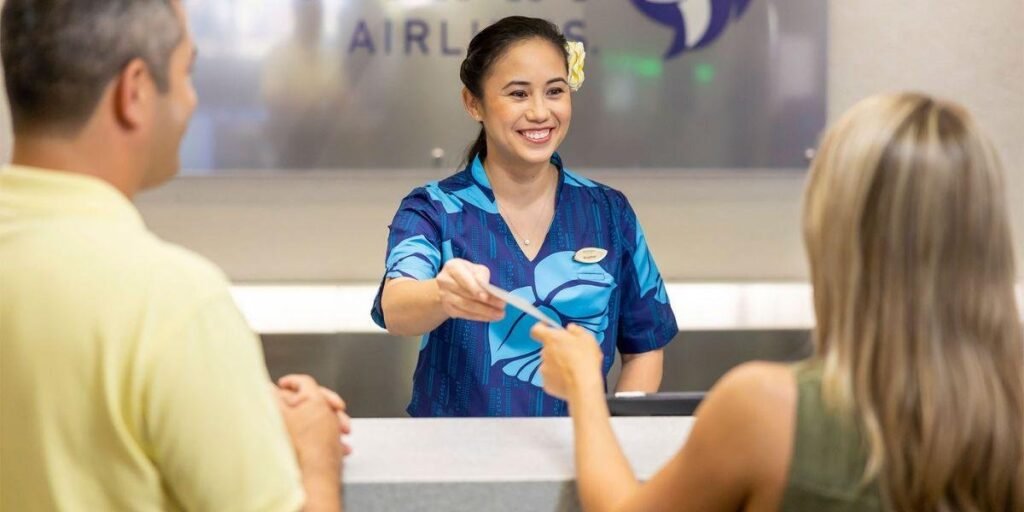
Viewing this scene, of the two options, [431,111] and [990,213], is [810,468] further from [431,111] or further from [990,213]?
[431,111]

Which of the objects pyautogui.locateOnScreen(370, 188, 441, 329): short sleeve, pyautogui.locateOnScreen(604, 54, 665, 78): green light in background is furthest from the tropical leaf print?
pyautogui.locateOnScreen(604, 54, 665, 78): green light in background

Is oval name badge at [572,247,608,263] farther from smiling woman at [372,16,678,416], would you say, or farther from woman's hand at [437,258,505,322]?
woman's hand at [437,258,505,322]

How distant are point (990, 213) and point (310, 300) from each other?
8.59 ft

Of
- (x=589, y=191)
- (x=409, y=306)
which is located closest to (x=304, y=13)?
(x=589, y=191)

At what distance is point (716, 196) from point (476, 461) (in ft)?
8.18

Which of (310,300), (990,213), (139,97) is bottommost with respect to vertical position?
(310,300)

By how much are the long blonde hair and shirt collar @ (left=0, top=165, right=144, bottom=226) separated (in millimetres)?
636

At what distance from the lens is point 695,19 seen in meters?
3.65

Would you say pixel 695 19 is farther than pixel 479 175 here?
Yes

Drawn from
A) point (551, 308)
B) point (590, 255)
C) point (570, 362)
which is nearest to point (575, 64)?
point (590, 255)

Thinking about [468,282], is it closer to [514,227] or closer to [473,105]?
[514,227]

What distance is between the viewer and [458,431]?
5.05ft

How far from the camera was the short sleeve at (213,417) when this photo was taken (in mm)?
936

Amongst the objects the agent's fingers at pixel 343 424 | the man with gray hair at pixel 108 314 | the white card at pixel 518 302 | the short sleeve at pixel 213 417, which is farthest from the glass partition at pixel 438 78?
the short sleeve at pixel 213 417
